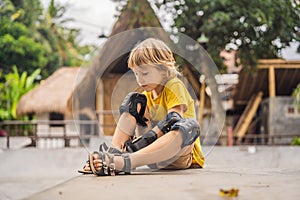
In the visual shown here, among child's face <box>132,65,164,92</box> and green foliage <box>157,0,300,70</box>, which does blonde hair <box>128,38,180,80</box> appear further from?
green foliage <box>157,0,300,70</box>

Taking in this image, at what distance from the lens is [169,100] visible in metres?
1.73

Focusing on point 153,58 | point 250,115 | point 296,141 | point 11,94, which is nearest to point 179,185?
point 153,58

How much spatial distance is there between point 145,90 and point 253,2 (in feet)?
13.6

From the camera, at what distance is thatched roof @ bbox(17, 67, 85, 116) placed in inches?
416

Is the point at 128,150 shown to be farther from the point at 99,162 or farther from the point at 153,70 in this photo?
the point at 153,70

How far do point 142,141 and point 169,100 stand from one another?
0.51 ft

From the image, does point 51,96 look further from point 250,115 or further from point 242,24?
point 242,24

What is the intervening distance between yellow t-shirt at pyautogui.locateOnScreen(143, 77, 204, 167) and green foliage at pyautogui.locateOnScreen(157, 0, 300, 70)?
11.6 ft

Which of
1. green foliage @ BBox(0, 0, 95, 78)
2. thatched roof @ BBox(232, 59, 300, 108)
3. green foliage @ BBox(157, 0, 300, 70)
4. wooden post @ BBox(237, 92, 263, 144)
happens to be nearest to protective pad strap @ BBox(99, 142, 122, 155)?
green foliage @ BBox(157, 0, 300, 70)

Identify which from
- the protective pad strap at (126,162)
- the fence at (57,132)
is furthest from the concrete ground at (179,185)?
the fence at (57,132)

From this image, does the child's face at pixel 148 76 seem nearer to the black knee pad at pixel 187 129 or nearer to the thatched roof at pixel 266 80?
the black knee pad at pixel 187 129

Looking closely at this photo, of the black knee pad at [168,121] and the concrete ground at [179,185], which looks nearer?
the concrete ground at [179,185]

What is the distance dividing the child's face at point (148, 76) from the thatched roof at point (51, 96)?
8.71 m

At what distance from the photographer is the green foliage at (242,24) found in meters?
5.36
